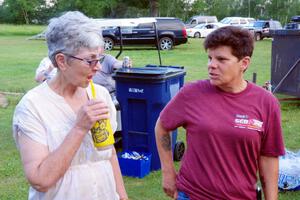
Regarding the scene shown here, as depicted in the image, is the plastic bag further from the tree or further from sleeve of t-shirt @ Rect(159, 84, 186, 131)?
the tree

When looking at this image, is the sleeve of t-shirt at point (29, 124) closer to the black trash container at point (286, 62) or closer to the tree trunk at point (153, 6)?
the black trash container at point (286, 62)

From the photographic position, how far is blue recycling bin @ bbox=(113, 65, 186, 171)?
5395 millimetres

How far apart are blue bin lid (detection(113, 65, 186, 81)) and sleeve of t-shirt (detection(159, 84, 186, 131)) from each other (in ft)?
8.63

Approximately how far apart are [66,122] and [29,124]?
0.18m

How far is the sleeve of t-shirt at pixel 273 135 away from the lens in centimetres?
255

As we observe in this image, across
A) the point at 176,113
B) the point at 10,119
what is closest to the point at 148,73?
the point at 176,113

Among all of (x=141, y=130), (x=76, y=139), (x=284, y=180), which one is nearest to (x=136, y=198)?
(x=141, y=130)

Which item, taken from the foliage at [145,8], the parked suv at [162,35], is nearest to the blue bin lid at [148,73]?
the parked suv at [162,35]

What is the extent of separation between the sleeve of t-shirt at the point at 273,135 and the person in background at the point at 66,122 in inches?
35.0

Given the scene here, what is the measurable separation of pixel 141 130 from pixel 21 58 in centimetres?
1490

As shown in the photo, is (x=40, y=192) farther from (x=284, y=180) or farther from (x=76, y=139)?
(x=284, y=180)

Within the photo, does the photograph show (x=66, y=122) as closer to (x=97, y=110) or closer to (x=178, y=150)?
(x=97, y=110)

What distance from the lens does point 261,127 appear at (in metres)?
2.52

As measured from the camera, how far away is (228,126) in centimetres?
249
